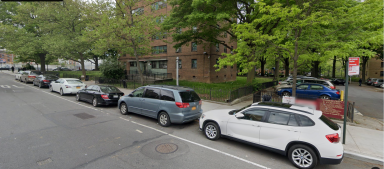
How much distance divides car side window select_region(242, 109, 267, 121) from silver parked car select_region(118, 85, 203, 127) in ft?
8.17

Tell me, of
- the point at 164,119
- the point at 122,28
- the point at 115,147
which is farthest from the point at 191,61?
the point at 115,147

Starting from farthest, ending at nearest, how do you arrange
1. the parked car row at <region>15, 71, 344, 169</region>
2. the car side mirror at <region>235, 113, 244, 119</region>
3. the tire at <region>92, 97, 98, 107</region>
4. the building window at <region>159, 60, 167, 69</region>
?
the building window at <region>159, 60, 167, 69</region> < the tire at <region>92, 97, 98, 107</region> < the car side mirror at <region>235, 113, 244, 119</region> < the parked car row at <region>15, 71, 344, 169</region>

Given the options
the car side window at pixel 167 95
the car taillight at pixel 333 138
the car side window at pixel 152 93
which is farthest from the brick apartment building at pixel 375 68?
the car side window at pixel 152 93

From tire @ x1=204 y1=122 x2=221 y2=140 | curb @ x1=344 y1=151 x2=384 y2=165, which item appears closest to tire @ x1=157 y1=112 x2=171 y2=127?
tire @ x1=204 y1=122 x2=221 y2=140

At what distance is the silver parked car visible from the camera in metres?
7.15

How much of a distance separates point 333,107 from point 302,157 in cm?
591

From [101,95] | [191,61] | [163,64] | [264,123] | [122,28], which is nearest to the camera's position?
[264,123]

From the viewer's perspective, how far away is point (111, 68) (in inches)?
882

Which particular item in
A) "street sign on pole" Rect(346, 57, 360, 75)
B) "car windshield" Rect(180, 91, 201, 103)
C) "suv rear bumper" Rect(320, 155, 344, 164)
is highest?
"street sign on pole" Rect(346, 57, 360, 75)

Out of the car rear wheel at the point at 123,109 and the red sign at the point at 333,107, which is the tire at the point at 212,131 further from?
the red sign at the point at 333,107

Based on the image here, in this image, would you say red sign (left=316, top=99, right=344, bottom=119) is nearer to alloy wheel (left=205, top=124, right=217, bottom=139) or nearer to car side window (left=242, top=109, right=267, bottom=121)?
car side window (left=242, top=109, right=267, bottom=121)

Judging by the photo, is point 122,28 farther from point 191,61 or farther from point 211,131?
point 211,131

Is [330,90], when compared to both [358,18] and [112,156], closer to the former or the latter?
[358,18]

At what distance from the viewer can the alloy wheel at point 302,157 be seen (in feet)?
14.9
